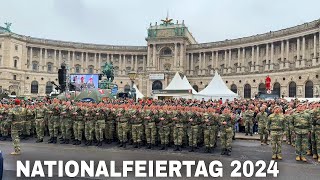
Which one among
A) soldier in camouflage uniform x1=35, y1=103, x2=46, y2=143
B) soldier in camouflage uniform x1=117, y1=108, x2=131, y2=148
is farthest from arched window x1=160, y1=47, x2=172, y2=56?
soldier in camouflage uniform x1=117, y1=108, x2=131, y2=148

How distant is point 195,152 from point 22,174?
7617mm

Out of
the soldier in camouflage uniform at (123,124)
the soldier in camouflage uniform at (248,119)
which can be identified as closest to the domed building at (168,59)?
the soldier in camouflage uniform at (248,119)

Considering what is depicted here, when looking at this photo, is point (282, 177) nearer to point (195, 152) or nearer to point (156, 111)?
point (195, 152)

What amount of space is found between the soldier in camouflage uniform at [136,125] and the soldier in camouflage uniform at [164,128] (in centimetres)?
107

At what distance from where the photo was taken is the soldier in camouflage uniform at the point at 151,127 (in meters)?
14.8

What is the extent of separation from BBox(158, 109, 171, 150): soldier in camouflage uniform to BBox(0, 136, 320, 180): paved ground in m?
0.52

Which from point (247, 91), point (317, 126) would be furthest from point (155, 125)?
point (247, 91)

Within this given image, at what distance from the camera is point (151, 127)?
14781mm

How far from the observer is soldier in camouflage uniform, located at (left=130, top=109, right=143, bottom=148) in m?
14.9

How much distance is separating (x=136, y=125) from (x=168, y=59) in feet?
219

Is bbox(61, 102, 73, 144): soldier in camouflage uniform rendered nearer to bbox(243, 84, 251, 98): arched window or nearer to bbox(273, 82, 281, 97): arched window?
bbox(273, 82, 281, 97): arched window

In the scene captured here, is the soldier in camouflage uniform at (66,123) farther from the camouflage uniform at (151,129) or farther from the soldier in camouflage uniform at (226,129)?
the soldier in camouflage uniform at (226,129)

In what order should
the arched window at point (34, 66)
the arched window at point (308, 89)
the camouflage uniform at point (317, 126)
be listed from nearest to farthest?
the camouflage uniform at point (317, 126)
the arched window at point (308, 89)
the arched window at point (34, 66)

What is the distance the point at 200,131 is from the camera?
14.7m
